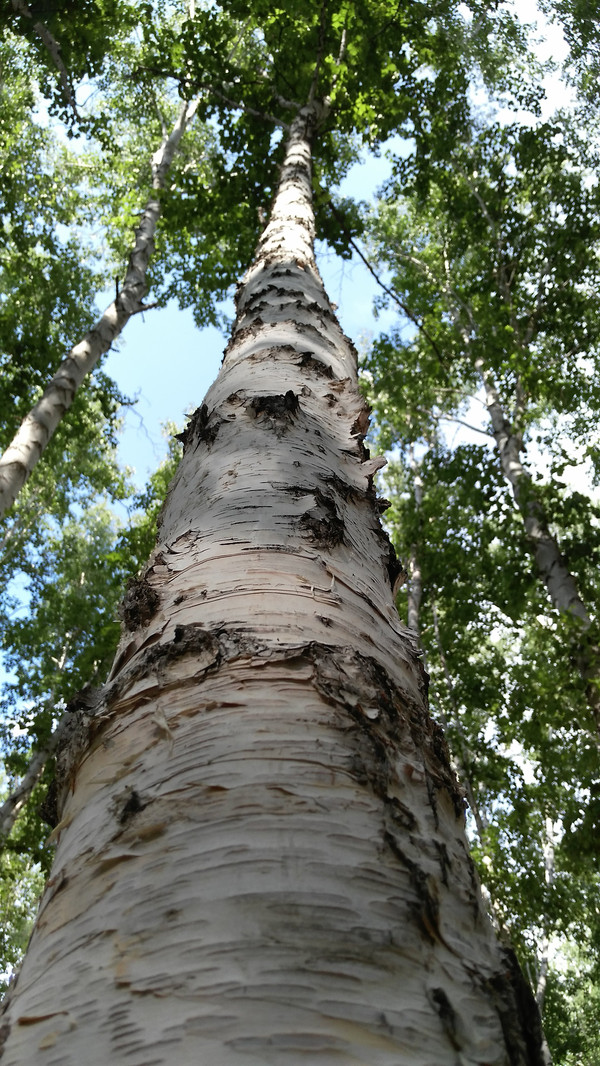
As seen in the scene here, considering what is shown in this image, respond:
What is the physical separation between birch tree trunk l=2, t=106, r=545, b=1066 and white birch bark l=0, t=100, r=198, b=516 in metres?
4.48

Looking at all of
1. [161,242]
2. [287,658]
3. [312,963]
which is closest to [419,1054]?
[312,963]

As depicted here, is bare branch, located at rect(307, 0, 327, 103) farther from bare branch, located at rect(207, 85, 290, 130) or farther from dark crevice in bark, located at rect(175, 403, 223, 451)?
dark crevice in bark, located at rect(175, 403, 223, 451)


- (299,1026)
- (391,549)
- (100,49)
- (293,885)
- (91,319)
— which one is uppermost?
(91,319)

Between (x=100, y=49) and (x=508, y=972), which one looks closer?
(x=508, y=972)

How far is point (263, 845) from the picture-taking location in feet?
2.12

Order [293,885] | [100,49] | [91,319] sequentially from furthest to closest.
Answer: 1. [91,319]
2. [100,49]
3. [293,885]

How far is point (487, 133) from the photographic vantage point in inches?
422

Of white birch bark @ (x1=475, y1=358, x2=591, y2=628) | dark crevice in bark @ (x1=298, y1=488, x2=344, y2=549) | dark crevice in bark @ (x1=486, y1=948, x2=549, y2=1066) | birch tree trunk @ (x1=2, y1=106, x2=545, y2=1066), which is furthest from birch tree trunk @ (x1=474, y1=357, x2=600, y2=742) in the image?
dark crevice in bark @ (x1=486, y1=948, x2=549, y2=1066)

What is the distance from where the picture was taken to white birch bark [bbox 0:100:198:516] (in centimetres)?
530

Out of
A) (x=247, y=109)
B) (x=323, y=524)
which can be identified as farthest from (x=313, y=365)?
(x=247, y=109)

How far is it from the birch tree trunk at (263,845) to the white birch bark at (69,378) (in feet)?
14.7

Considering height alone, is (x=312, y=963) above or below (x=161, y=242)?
below

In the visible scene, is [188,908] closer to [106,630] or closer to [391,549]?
[391,549]

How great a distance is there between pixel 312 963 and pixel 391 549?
1.06 metres
